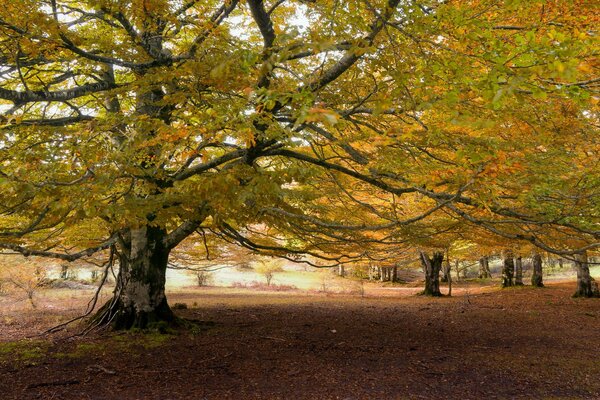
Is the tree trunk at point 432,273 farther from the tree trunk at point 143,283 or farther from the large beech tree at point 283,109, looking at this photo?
the tree trunk at point 143,283

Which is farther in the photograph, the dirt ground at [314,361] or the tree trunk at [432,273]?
the tree trunk at [432,273]

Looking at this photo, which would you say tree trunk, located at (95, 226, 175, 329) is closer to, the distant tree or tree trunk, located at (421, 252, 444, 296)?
the distant tree

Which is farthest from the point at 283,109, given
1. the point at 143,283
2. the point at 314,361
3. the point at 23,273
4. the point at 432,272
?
the point at 432,272

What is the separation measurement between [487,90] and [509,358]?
21.5 feet

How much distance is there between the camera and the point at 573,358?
24.6ft

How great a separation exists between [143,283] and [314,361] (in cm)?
447

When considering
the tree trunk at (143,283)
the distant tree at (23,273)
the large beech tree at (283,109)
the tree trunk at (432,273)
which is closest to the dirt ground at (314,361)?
the tree trunk at (143,283)

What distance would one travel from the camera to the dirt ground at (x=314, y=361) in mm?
5516

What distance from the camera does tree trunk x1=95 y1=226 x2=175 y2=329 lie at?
8906mm

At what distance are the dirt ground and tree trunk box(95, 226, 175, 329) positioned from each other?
2.20 feet

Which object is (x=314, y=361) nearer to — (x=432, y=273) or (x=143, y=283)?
(x=143, y=283)

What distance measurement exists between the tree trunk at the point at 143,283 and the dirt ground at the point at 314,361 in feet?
2.20

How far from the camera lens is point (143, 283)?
8.97m

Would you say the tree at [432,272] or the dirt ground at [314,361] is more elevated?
the tree at [432,272]
